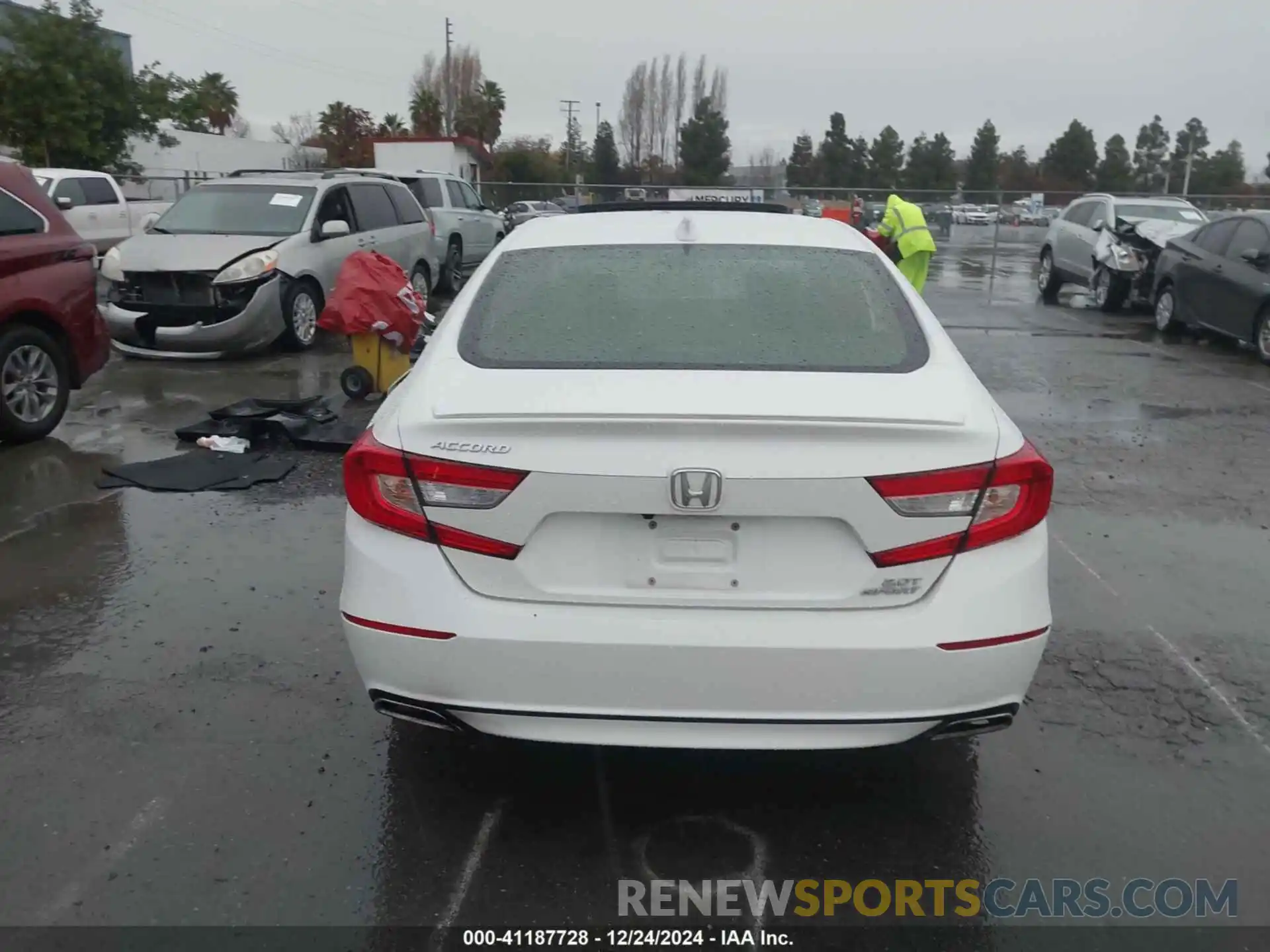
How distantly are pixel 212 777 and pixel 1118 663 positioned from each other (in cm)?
340

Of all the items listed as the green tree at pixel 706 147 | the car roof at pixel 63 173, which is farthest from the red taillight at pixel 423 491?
the green tree at pixel 706 147

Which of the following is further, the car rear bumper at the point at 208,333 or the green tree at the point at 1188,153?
the green tree at the point at 1188,153

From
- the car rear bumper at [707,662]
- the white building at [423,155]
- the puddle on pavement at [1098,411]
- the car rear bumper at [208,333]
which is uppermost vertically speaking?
the white building at [423,155]

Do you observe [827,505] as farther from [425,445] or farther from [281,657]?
[281,657]

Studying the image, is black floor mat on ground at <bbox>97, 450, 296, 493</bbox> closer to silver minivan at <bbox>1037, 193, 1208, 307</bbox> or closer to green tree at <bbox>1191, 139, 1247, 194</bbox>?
silver minivan at <bbox>1037, 193, 1208, 307</bbox>

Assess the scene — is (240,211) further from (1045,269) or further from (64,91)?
(64,91)

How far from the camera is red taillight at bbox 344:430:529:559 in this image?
9.52ft

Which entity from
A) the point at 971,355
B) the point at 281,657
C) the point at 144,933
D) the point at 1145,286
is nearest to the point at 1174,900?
the point at 144,933

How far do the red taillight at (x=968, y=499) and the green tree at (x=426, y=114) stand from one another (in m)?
70.5

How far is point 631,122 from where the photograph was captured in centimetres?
7069

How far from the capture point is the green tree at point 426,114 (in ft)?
229

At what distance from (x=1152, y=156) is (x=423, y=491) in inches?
3684

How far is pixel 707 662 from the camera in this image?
2855 mm

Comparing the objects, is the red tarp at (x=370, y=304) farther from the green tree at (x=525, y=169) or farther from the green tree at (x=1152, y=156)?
the green tree at (x=1152, y=156)
